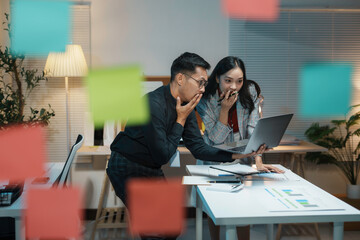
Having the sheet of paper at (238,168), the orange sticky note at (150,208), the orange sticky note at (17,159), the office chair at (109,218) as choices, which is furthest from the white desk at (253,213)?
the office chair at (109,218)

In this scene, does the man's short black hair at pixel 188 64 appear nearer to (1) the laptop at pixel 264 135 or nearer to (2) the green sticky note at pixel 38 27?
(1) the laptop at pixel 264 135

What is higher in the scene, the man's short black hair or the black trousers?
the man's short black hair

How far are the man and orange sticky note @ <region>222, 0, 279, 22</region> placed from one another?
1.75m

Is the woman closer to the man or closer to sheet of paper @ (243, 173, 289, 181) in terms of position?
sheet of paper @ (243, 173, 289, 181)

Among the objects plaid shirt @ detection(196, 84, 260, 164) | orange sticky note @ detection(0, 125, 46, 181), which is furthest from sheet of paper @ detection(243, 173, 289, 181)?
orange sticky note @ detection(0, 125, 46, 181)

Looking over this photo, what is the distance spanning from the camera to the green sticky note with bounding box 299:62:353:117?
328cm

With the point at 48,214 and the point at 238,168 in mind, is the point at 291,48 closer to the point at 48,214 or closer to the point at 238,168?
the point at 238,168

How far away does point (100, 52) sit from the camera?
3127 mm

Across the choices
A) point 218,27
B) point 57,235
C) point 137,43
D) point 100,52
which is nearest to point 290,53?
point 218,27

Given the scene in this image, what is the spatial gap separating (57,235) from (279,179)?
1.00m

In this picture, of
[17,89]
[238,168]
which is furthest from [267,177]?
[17,89]

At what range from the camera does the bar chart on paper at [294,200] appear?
52.5 inches

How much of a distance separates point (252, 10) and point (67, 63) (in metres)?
1.56

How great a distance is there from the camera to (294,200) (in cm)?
143
